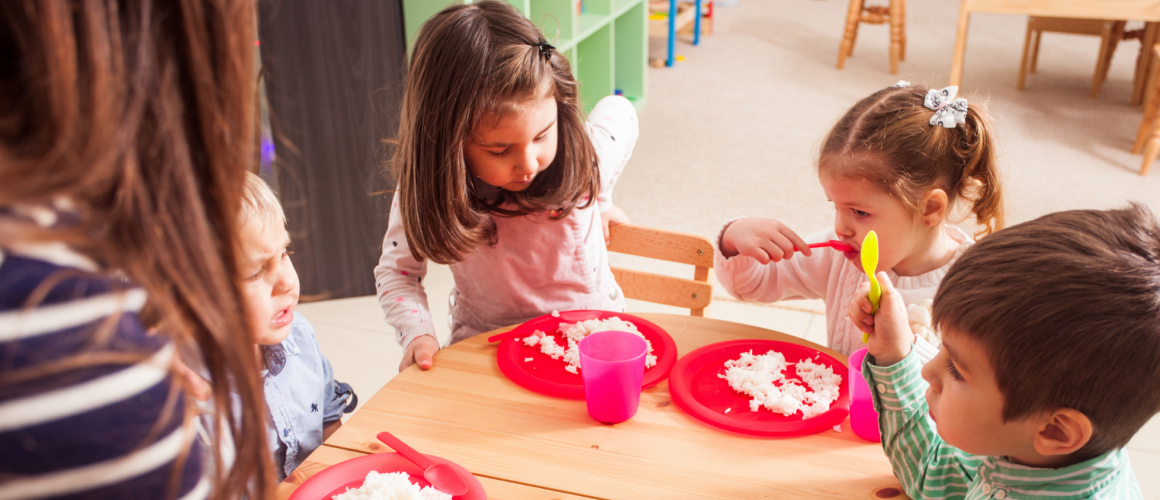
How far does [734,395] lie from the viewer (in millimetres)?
1081

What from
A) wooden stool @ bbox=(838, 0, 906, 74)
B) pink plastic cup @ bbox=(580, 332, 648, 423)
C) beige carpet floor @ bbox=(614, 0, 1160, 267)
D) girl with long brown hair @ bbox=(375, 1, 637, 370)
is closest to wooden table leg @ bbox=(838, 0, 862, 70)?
wooden stool @ bbox=(838, 0, 906, 74)

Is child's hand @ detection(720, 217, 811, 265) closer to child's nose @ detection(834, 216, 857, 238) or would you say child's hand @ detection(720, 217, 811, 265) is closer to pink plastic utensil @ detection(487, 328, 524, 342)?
child's nose @ detection(834, 216, 857, 238)

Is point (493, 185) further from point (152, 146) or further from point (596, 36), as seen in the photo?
point (596, 36)

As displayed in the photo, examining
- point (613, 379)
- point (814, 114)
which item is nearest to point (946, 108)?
point (613, 379)

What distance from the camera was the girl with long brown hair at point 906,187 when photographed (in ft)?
3.92

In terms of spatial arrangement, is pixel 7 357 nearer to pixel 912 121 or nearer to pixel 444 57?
pixel 444 57

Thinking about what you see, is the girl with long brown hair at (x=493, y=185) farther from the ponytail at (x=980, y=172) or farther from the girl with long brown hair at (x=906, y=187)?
the ponytail at (x=980, y=172)

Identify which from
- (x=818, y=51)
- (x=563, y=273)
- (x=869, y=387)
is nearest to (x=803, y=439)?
(x=869, y=387)

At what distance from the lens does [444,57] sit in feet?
4.03

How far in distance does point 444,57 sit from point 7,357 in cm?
89

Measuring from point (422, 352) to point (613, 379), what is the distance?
0.37 metres

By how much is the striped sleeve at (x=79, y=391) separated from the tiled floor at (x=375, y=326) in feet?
5.98

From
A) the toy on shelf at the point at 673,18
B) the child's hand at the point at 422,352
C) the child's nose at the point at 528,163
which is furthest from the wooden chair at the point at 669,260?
the toy on shelf at the point at 673,18

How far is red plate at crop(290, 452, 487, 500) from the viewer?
2.94ft
